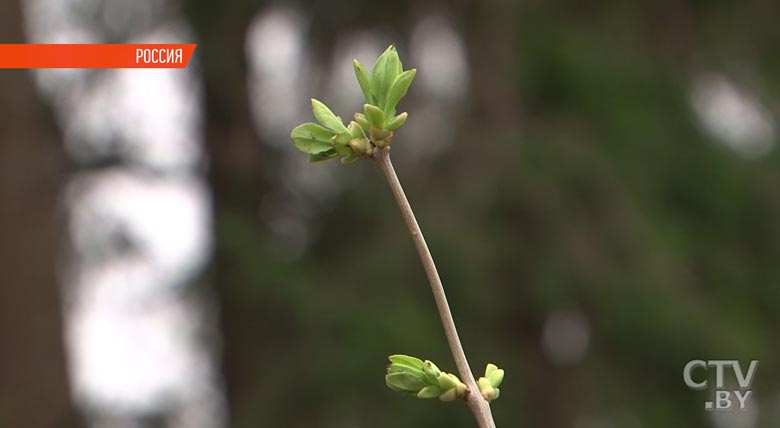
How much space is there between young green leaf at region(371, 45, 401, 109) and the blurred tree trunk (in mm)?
3237

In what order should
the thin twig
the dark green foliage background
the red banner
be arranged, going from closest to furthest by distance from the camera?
the thin twig < the red banner < the dark green foliage background

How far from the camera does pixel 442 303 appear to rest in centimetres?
38

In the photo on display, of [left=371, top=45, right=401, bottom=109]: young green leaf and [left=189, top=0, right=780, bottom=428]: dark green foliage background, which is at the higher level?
[left=189, top=0, right=780, bottom=428]: dark green foliage background

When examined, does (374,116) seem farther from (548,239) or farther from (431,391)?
(548,239)

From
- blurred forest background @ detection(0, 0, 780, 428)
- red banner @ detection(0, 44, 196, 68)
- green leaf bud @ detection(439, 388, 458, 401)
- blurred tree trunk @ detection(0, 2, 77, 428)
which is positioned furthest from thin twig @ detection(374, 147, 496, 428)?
blurred tree trunk @ detection(0, 2, 77, 428)

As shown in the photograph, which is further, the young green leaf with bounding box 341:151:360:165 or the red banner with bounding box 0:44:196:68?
the red banner with bounding box 0:44:196:68

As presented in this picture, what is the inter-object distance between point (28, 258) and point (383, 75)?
3.35m

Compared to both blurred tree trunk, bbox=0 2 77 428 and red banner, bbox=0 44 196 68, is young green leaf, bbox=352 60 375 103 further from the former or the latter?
blurred tree trunk, bbox=0 2 77 428

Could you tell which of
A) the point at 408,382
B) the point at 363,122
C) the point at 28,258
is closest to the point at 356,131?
the point at 363,122

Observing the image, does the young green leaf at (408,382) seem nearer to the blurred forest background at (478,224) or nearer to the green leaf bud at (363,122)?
the green leaf bud at (363,122)

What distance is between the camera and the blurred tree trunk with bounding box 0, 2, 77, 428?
347cm

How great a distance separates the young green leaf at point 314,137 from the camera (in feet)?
1.46

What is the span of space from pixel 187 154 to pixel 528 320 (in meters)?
1.45

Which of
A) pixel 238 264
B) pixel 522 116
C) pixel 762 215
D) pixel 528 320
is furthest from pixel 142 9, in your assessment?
pixel 762 215
